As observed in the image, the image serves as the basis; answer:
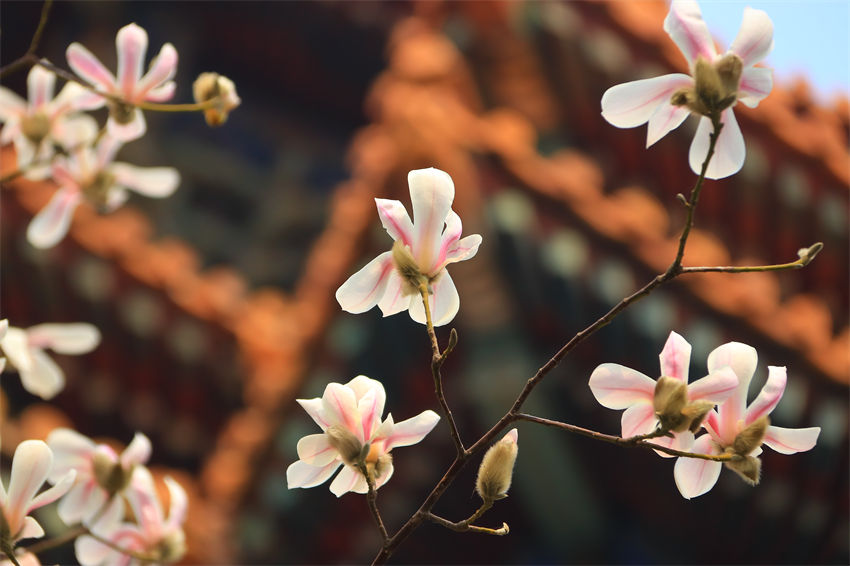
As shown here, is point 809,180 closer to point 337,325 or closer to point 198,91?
point 337,325

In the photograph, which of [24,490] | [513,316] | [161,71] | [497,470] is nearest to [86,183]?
[161,71]

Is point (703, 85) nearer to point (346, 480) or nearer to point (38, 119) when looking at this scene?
point (346, 480)

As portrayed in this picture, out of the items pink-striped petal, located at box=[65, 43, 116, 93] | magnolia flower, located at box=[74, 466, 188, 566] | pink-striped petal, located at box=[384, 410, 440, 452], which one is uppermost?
pink-striped petal, located at box=[65, 43, 116, 93]

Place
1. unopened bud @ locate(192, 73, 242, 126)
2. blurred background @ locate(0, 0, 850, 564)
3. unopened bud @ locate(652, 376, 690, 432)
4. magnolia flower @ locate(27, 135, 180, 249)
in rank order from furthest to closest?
blurred background @ locate(0, 0, 850, 564) → magnolia flower @ locate(27, 135, 180, 249) → unopened bud @ locate(192, 73, 242, 126) → unopened bud @ locate(652, 376, 690, 432)

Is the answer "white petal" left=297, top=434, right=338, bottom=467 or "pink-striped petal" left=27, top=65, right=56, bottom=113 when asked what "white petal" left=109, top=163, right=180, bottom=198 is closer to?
"pink-striped petal" left=27, top=65, right=56, bottom=113

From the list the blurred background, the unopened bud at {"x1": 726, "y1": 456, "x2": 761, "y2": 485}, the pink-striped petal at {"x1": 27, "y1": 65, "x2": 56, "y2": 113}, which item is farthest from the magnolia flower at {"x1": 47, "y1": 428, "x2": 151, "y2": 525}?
the blurred background

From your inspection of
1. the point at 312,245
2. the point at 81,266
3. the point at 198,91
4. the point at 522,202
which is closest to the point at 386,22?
the point at 312,245
